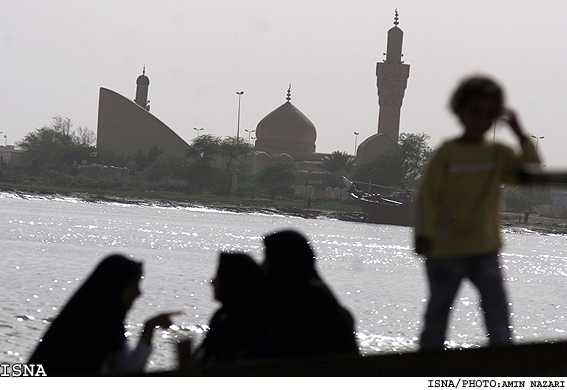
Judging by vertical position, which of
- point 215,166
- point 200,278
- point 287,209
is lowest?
point 200,278

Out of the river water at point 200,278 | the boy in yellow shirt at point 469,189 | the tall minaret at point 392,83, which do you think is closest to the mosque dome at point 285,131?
the tall minaret at point 392,83

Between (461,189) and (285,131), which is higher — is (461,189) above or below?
below

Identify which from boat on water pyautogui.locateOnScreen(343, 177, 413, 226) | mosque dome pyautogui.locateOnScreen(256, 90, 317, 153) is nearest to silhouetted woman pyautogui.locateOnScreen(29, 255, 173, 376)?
boat on water pyautogui.locateOnScreen(343, 177, 413, 226)

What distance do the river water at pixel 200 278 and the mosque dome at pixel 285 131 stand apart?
3058 centimetres

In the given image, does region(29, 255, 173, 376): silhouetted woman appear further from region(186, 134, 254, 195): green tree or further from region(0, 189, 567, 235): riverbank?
region(186, 134, 254, 195): green tree

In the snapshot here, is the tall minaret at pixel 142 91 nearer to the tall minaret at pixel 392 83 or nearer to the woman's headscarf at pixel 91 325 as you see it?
the tall minaret at pixel 392 83

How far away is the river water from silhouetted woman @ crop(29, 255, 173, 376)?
0.37ft

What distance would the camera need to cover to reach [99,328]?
2600mm

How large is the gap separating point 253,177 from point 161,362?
4611cm

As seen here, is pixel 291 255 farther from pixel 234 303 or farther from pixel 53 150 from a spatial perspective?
pixel 53 150

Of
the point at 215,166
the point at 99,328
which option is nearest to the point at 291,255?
the point at 99,328

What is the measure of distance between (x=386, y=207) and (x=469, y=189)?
4540cm

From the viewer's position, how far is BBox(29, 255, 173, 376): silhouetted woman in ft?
8.36

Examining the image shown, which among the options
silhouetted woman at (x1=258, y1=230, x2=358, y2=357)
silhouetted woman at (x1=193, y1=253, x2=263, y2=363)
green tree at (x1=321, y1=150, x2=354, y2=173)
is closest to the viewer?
silhouetted woman at (x1=258, y1=230, x2=358, y2=357)
